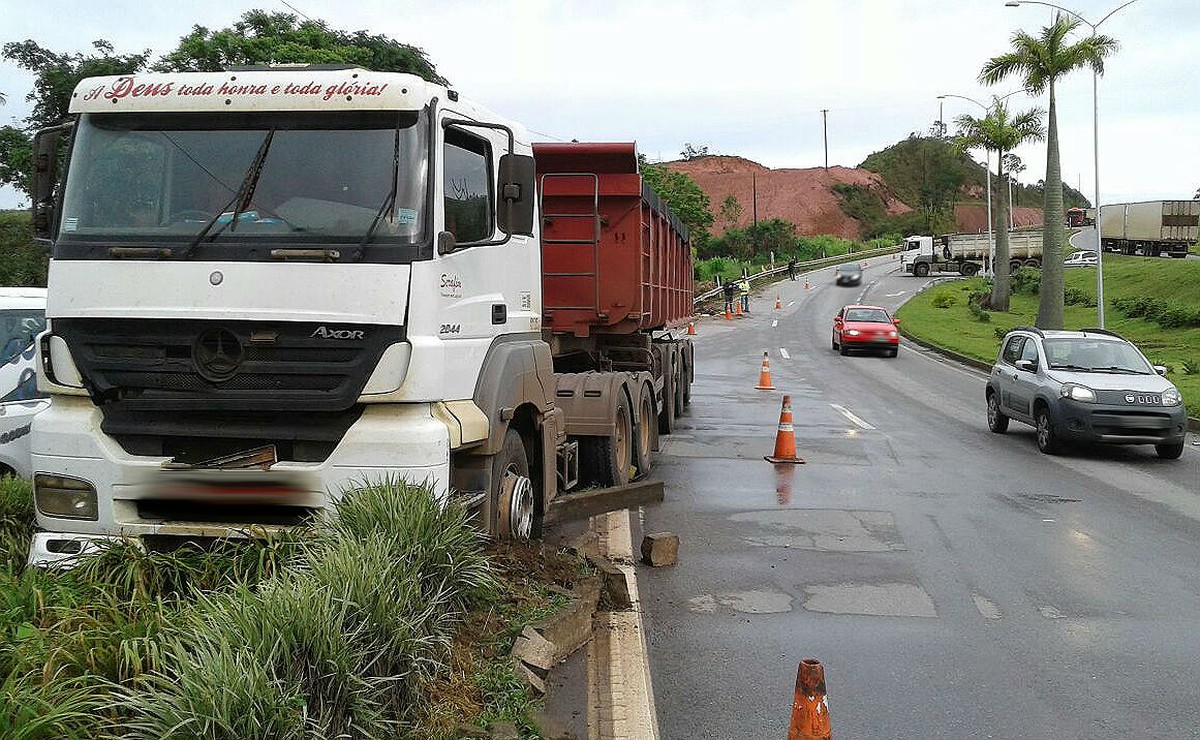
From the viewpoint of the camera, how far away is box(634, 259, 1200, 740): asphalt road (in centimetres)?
538

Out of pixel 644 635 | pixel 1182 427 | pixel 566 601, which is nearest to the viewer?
pixel 566 601

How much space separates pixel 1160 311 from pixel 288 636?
4041 centimetres

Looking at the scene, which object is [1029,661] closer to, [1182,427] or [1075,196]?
[1182,427]

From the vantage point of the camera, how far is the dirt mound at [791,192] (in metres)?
127

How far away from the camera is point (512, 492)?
660 cm

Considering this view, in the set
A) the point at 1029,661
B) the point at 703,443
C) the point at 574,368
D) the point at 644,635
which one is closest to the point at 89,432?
the point at 644,635

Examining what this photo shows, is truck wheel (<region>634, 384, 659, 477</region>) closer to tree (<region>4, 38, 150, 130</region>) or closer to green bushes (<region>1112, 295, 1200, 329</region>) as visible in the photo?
tree (<region>4, 38, 150, 130</region>)

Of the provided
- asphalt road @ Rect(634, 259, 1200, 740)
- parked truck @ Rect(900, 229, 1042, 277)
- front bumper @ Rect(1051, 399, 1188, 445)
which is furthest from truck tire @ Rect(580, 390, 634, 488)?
parked truck @ Rect(900, 229, 1042, 277)

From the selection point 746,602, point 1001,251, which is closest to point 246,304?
point 746,602

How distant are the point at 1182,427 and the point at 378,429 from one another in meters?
12.4

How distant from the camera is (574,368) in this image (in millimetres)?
11766

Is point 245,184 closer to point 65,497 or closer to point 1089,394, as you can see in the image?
point 65,497

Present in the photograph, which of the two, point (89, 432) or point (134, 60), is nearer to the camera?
point (89, 432)

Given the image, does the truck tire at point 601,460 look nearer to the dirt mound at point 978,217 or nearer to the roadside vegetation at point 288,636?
the roadside vegetation at point 288,636
